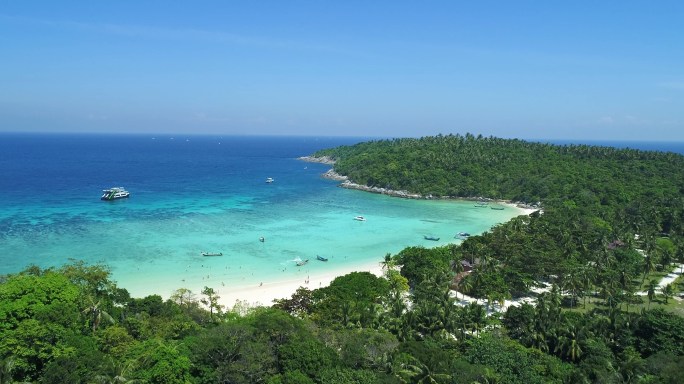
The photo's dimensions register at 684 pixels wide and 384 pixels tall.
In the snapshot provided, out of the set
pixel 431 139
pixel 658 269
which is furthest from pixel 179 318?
pixel 431 139

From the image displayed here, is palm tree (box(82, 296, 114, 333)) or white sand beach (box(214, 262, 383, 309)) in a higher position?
palm tree (box(82, 296, 114, 333))

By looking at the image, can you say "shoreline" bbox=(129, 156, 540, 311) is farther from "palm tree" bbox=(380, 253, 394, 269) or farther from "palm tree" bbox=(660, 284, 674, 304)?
"palm tree" bbox=(660, 284, 674, 304)

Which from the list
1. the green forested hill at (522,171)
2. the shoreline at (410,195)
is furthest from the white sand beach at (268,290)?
the green forested hill at (522,171)

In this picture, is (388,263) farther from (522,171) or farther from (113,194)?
(522,171)

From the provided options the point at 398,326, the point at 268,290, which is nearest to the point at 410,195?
the point at 268,290

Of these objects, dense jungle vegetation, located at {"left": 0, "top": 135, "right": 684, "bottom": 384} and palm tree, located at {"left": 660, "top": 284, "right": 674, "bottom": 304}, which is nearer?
dense jungle vegetation, located at {"left": 0, "top": 135, "right": 684, "bottom": 384}

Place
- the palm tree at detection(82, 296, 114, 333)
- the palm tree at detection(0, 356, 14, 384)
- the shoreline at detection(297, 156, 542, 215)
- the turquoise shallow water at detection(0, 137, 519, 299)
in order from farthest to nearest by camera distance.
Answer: the shoreline at detection(297, 156, 542, 215) < the turquoise shallow water at detection(0, 137, 519, 299) < the palm tree at detection(82, 296, 114, 333) < the palm tree at detection(0, 356, 14, 384)

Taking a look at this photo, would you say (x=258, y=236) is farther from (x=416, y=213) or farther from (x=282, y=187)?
(x=282, y=187)

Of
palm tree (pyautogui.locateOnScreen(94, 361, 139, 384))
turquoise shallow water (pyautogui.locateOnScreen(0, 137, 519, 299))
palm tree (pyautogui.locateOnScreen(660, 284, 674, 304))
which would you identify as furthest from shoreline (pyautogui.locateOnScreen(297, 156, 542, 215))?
palm tree (pyautogui.locateOnScreen(94, 361, 139, 384))

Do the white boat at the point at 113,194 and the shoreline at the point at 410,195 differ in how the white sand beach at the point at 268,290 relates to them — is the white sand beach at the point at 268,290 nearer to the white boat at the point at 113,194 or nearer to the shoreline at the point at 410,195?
the shoreline at the point at 410,195
